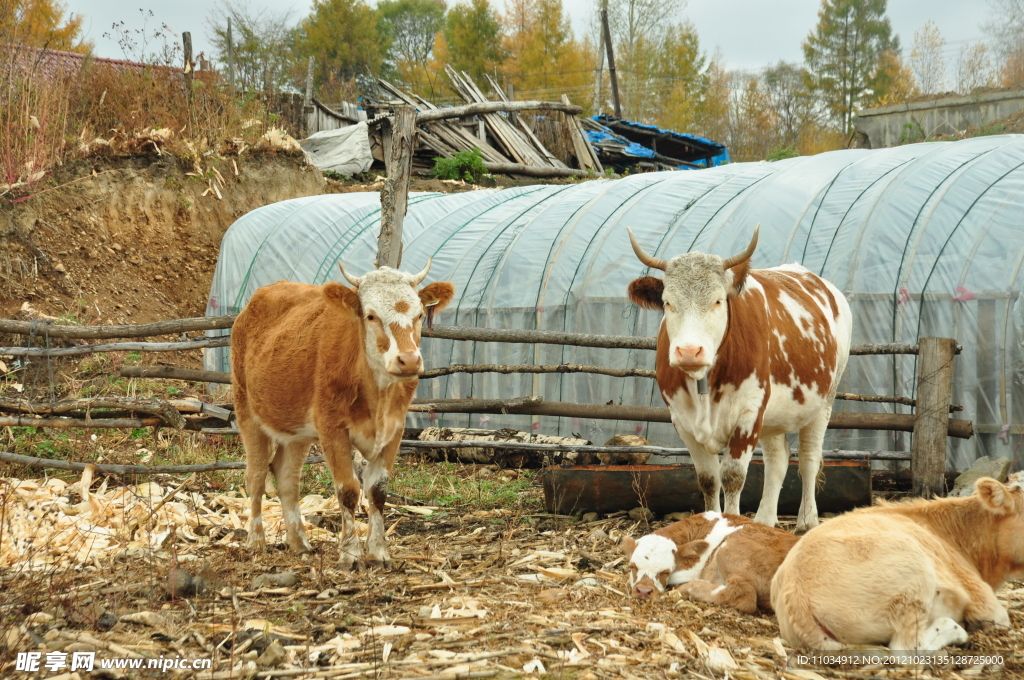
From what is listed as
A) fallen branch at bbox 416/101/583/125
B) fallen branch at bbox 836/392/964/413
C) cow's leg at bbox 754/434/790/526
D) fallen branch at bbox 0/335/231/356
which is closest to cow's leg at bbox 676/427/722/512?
cow's leg at bbox 754/434/790/526

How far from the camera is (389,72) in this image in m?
44.2

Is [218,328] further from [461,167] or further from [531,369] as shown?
[461,167]

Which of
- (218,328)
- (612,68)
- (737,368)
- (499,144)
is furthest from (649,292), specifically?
(612,68)

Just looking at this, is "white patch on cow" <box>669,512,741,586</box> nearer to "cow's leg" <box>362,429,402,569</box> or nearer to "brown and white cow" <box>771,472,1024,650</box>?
"brown and white cow" <box>771,472,1024,650</box>

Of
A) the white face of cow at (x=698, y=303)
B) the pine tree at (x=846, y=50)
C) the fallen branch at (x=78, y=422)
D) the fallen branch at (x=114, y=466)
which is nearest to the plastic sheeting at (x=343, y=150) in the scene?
the fallen branch at (x=78, y=422)

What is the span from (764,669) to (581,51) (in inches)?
1627

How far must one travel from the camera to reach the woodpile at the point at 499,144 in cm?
2020

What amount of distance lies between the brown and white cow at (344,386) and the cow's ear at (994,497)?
9.07 feet

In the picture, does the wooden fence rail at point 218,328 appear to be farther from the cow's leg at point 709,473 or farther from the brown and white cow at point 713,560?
the brown and white cow at point 713,560

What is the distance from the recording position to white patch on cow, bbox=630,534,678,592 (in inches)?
180

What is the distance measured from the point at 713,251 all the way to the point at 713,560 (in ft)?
18.7

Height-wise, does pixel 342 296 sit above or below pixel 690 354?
above

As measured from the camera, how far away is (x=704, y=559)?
4.65m

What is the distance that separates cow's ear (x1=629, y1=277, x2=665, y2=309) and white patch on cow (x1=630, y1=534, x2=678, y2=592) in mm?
1463
